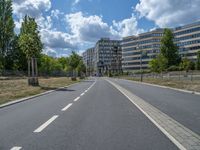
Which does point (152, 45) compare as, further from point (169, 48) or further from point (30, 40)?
point (30, 40)

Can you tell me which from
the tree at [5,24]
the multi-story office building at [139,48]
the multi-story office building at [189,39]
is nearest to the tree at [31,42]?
the tree at [5,24]

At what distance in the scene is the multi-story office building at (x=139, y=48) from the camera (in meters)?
161

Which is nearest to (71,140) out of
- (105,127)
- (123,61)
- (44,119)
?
(105,127)

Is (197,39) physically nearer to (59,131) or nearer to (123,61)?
(123,61)

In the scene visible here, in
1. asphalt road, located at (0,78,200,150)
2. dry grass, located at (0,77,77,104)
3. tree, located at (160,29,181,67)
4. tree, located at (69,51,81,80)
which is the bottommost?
dry grass, located at (0,77,77,104)

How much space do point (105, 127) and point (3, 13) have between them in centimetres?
6629

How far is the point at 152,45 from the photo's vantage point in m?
162

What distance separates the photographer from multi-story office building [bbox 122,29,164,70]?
527 ft

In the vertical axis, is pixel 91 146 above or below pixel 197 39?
below

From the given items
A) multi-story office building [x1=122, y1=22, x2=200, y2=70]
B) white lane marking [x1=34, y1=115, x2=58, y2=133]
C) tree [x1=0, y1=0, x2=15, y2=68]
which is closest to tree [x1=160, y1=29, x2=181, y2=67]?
multi-story office building [x1=122, y1=22, x2=200, y2=70]

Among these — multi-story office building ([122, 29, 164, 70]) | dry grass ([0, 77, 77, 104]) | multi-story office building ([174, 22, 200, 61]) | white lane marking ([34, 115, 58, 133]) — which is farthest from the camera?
multi-story office building ([122, 29, 164, 70])

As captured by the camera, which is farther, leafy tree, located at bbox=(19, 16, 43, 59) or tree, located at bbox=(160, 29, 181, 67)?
tree, located at bbox=(160, 29, 181, 67)

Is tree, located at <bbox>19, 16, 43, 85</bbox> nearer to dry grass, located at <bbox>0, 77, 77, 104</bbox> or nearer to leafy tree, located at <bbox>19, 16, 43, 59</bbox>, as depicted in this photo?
leafy tree, located at <bbox>19, 16, 43, 59</bbox>

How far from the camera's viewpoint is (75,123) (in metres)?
8.73
